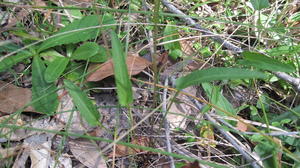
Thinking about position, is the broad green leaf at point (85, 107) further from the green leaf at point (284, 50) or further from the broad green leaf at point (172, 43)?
the green leaf at point (284, 50)

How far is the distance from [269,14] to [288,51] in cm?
29

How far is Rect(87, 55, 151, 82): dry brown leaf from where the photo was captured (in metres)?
1.19

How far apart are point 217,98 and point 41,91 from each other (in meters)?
0.61

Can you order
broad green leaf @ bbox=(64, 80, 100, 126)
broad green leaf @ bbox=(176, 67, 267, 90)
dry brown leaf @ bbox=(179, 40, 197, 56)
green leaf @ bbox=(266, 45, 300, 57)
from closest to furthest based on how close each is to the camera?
broad green leaf @ bbox=(176, 67, 267, 90) → broad green leaf @ bbox=(64, 80, 100, 126) → green leaf @ bbox=(266, 45, 300, 57) → dry brown leaf @ bbox=(179, 40, 197, 56)

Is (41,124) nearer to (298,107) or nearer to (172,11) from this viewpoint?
(172,11)

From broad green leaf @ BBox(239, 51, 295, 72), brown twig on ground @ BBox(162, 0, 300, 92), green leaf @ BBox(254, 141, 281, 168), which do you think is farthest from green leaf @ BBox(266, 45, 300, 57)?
green leaf @ BBox(254, 141, 281, 168)

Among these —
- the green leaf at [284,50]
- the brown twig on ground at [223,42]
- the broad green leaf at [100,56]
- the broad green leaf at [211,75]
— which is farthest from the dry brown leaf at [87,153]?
the green leaf at [284,50]

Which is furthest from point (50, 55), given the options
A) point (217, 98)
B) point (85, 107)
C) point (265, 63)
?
point (265, 63)

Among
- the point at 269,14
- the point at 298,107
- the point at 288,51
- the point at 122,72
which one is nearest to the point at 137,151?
the point at 122,72

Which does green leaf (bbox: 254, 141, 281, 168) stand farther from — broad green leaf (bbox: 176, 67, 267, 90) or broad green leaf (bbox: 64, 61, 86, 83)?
broad green leaf (bbox: 64, 61, 86, 83)

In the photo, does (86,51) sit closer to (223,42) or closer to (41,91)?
(41,91)

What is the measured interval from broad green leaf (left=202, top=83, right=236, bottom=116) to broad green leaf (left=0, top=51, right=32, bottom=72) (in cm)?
65

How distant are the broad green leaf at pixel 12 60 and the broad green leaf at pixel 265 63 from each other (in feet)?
2.49

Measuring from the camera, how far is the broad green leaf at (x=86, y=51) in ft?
3.86
